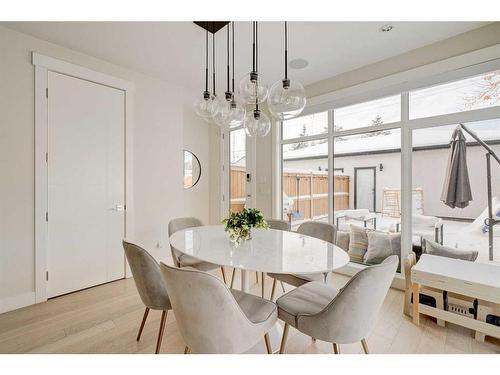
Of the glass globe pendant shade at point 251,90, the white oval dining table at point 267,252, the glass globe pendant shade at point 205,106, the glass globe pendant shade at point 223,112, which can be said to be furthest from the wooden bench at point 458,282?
the glass globe pendant shade at point 205,106

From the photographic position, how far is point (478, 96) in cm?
234

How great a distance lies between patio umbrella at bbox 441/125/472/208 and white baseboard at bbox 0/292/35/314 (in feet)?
14.5

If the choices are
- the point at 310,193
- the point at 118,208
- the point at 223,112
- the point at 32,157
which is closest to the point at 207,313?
the point at 223,112

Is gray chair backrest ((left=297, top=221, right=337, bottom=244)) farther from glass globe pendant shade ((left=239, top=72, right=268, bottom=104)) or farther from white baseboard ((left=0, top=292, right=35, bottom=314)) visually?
white baseboard ((left=0, top=292, right=35, bottom=314))

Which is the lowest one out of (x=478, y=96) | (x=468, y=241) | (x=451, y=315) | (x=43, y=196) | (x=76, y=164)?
(x=451, y=315)

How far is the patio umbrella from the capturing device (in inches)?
96.9

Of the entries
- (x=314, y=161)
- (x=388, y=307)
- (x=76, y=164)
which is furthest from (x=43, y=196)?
(x=388, y=307)

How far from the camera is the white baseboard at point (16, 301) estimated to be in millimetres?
2288

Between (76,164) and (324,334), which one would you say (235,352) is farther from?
(76,164)

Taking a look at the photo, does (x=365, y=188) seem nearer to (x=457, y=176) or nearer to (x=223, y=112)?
(x=457, y=176)

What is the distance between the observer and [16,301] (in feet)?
7.73

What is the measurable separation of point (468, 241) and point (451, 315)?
36.6 inches

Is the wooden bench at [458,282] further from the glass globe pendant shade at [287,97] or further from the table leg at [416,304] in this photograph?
the glass globe pendant shade at [287,97]

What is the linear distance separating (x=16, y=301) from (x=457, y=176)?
15.1ft
